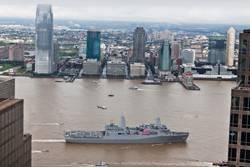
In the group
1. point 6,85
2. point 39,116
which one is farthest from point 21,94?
point 6,85

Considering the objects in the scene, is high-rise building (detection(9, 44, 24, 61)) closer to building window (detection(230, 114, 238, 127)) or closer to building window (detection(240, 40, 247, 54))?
building window (detection(240, 40, 247, 54))

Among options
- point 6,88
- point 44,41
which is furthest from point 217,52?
point 6,88

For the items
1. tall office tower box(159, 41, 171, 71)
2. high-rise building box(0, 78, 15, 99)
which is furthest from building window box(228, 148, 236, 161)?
tall office tower box(159, 41, 171, 71)

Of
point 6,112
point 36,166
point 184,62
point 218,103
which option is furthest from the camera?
point 184,62

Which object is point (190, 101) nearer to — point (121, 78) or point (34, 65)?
point (121, 78)

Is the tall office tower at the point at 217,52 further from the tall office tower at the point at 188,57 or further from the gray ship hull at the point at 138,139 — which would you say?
the gray ship hull at the point at 138,139

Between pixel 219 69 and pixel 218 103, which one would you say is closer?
pixel 218 103
